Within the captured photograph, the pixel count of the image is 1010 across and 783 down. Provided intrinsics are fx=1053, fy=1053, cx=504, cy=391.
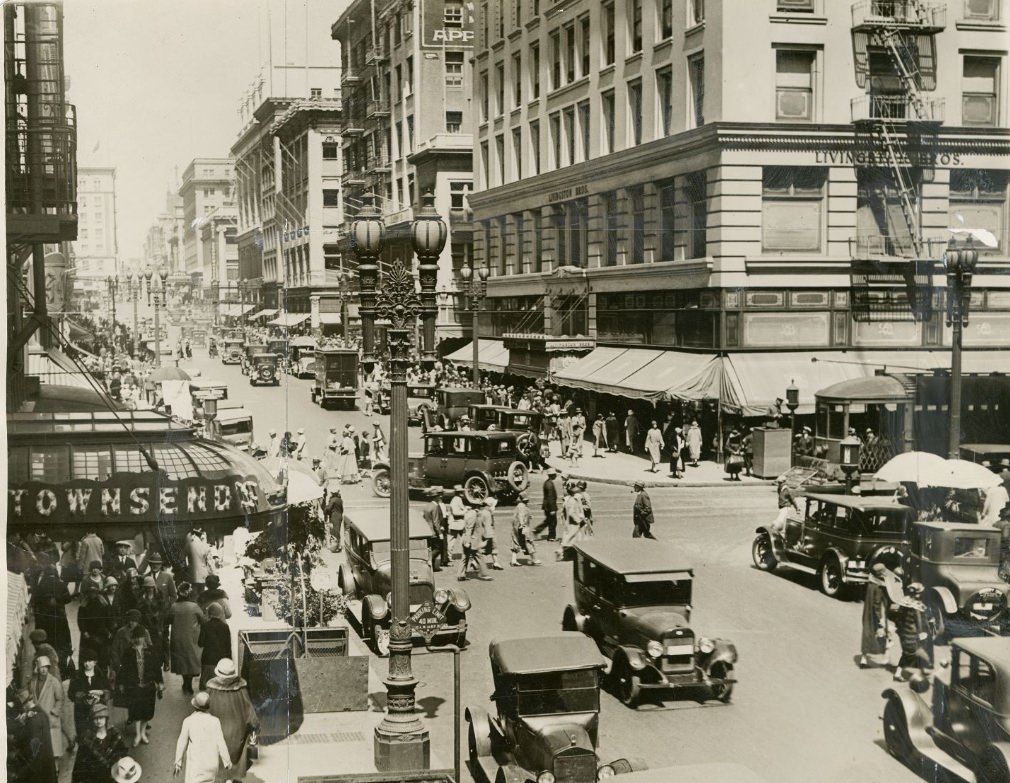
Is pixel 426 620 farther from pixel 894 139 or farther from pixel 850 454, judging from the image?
pixel 894 139

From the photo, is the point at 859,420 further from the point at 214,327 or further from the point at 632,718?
the point at 214,327

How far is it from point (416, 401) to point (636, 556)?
3150 cm

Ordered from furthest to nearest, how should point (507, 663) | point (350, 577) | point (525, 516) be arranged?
point (525, 516), point (350, 577), point (507, 663)

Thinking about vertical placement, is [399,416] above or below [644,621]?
above

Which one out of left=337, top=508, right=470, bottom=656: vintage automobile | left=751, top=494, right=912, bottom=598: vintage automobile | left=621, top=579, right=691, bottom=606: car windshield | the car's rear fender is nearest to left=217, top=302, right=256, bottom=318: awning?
left=337, top=508, right=470, bottom=656: vintage automobile

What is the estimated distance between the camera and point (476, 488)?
88.9 feet

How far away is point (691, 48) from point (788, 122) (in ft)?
14.7

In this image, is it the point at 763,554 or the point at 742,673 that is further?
the point at 763,554

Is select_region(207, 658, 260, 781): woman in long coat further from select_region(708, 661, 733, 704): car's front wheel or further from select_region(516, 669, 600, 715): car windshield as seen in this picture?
select_region(708, 661, 733, 704): car's front wheel

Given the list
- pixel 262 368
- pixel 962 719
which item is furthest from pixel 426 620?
pixel 262 368

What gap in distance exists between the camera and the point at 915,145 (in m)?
25.4

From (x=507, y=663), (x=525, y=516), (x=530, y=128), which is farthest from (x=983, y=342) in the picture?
(x=530, y=128)

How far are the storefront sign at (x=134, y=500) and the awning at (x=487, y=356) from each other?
33.4 meters

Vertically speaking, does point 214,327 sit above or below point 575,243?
below
